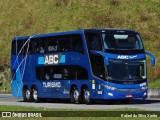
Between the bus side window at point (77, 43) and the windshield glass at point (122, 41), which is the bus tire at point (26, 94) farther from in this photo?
the windshield glass at point (122, 41)

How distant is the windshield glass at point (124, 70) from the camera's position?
3481cm

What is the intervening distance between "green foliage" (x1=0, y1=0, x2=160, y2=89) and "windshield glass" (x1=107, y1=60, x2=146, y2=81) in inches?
1048

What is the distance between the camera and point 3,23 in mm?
75938

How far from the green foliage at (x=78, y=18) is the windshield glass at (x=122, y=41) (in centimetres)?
2632

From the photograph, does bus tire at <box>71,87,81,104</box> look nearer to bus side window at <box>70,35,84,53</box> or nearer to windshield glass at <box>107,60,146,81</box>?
bus side window at <box>70,35,84,53</box>

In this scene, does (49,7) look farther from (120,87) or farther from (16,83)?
(120,87)

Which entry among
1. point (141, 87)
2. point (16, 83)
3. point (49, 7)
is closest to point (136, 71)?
point (141, 87)

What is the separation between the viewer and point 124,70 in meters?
35.1

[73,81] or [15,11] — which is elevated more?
[15,11]

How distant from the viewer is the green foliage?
2625 inches

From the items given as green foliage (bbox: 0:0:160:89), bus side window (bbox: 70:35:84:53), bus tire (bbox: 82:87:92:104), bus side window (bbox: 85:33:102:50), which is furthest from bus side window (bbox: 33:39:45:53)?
green foliage (bbox: 0:0:160:89)

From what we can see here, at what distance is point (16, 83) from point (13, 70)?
3.09 feet

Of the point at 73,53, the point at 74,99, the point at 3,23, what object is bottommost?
the point at 74,99

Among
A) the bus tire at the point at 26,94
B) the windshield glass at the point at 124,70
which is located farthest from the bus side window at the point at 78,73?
the bus tire at the point at 26,94
